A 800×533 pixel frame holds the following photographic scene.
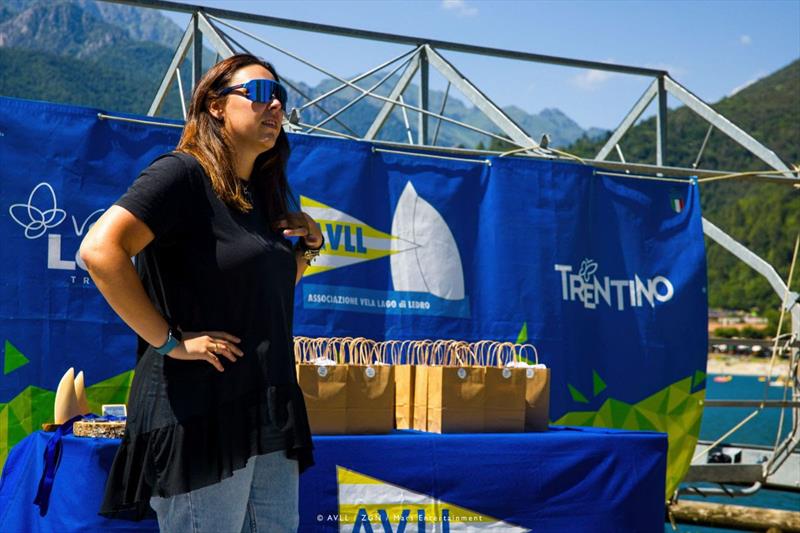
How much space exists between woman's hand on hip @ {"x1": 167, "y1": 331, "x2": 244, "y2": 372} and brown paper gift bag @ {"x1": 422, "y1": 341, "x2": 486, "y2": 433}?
2018 mm

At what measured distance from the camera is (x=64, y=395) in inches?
138

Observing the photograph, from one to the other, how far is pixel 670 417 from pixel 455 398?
2460 millimetres

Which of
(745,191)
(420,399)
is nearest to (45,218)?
(420,399)

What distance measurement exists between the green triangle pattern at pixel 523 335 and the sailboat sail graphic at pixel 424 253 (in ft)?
1.30

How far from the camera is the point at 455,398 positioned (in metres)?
4.09

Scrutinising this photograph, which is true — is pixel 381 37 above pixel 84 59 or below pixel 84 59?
below

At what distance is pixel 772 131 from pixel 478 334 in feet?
317

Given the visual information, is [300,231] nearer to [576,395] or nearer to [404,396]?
[404,396]

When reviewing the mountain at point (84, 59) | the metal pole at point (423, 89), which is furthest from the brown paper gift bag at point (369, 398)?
the mountain at point (84, 59)

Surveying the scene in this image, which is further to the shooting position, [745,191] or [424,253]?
[745,191]

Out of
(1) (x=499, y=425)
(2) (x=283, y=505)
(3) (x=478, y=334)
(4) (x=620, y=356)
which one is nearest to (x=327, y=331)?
(3) (x=478, y=334)

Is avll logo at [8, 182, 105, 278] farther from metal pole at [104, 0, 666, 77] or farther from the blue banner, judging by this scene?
metal pole at [104, 0, 666, 77]

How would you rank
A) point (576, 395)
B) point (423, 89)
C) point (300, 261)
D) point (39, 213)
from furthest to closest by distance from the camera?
point (423, 89) → point (576, 395) → point (39, 213) → point (300, 261)

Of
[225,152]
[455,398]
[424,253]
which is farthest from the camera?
[424,253]
